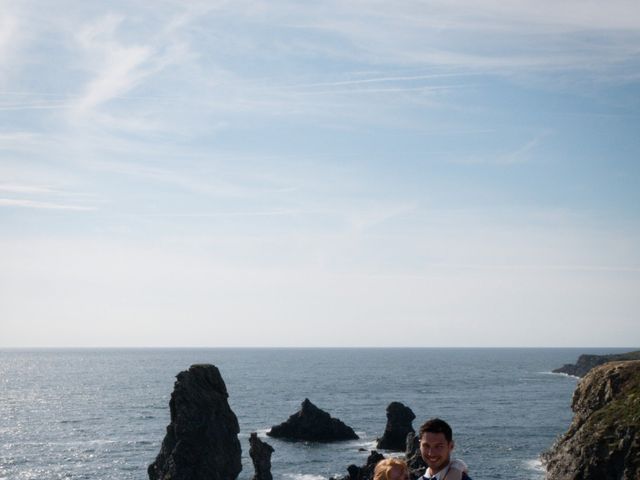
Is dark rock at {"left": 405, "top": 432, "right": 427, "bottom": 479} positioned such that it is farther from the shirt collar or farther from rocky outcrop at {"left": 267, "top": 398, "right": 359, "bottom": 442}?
the shirt collar

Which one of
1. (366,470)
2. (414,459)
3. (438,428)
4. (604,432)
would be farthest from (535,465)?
(438,428)

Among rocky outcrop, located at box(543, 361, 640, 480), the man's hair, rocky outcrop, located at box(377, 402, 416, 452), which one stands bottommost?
rocky outcrop, located at box(377, 402, 416, 452)

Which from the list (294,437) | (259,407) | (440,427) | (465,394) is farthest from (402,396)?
(440,427)

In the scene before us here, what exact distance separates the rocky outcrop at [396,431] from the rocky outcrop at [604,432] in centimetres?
4382

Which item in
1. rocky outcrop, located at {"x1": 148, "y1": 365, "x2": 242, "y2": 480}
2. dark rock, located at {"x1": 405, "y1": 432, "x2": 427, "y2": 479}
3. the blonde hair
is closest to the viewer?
the blonde hair

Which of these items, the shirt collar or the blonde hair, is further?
the shirt collar

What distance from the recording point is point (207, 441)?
2869 inches

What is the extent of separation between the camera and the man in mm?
7875

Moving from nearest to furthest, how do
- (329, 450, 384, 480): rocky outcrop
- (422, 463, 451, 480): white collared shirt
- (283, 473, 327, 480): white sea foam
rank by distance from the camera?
(422, 463, 451, 480): white collared shirt < (329, 450, 384, 480): rocky outcrop < (283, 473, 327, 480): white sea foam

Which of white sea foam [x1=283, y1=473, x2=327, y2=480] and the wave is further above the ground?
the wave

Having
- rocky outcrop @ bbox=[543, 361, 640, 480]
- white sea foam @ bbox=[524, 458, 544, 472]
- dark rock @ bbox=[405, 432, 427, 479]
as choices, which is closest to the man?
rocky outcrop @ bbox=[543, 361, 640, 480]

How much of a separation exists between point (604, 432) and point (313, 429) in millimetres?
65878

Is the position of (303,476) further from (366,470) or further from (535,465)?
(535,465)

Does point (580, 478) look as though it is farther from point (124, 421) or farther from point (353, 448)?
point (124, 421)
